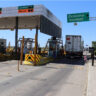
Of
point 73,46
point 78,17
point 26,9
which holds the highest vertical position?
point 26,9

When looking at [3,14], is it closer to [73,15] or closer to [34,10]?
[34,10]

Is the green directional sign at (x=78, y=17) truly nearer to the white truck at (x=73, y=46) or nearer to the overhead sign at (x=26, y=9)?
the overhead sign at (x=26, y=9)

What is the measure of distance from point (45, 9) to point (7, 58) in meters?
9.16

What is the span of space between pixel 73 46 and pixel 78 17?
7.79 m

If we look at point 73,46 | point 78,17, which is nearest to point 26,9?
point 78,17

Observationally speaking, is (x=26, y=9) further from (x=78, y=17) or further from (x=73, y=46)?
(x=73, y=46)

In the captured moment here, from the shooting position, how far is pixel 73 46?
29.1m

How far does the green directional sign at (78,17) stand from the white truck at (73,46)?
23.3 ft

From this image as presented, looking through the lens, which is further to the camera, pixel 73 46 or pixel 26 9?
pixel 73 46

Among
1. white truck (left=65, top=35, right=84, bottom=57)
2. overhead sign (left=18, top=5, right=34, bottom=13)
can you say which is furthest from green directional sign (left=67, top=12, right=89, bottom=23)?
white truck (left=65, top=35, right=84, bottom=57)

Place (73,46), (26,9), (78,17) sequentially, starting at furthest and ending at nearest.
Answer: (73,46), (26,9), (78,17)

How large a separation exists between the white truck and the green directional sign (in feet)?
23.3

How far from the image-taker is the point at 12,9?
2534cm

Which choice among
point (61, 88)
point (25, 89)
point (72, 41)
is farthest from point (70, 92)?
point (72, 41)
